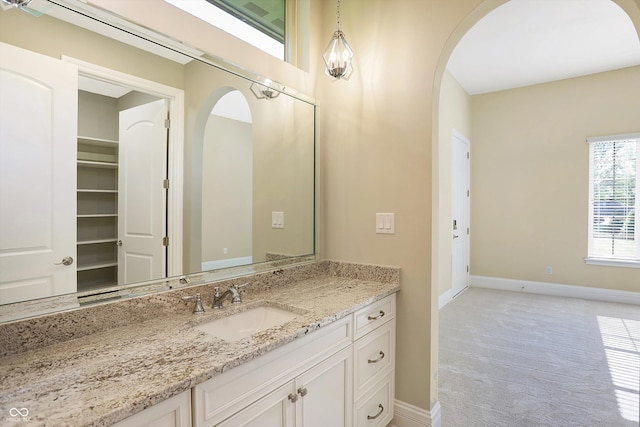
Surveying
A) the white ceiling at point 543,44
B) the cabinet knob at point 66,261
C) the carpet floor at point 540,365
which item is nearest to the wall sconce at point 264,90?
the cabinet knob at point 66,261

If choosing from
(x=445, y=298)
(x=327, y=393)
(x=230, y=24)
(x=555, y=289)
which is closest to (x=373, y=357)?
(x=327, y=393)

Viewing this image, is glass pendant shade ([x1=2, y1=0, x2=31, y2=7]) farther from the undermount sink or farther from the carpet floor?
the carpet floor

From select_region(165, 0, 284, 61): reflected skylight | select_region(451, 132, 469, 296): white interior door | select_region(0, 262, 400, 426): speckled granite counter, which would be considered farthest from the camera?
select_region(451, 132, 469, 296): white interior door

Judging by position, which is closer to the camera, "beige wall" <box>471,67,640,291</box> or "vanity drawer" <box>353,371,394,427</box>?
"vanity drawer" <box>353,371,394,427</box>

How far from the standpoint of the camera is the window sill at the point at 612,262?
4.21m

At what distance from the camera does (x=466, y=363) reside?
2.69m

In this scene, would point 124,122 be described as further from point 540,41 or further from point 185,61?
point 540,41

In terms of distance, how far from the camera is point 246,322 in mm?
1525

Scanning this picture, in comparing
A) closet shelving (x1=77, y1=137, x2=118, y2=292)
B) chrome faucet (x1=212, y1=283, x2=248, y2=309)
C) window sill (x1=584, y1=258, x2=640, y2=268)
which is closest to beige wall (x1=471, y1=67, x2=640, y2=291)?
window sill (x1=584, y1=258, x2=640, y2=268)

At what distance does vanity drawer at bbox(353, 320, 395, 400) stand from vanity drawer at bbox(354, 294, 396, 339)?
3cm

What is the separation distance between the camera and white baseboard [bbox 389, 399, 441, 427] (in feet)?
5.97

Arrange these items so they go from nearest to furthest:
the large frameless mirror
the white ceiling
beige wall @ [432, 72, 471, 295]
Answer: the large frameless mirror, the white ceiling, beige wall @ [432, 72, 471, 295]

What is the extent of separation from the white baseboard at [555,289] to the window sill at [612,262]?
0.35m

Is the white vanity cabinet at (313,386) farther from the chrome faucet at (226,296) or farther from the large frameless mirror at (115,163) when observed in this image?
the large frameless mirror at (115,163)
